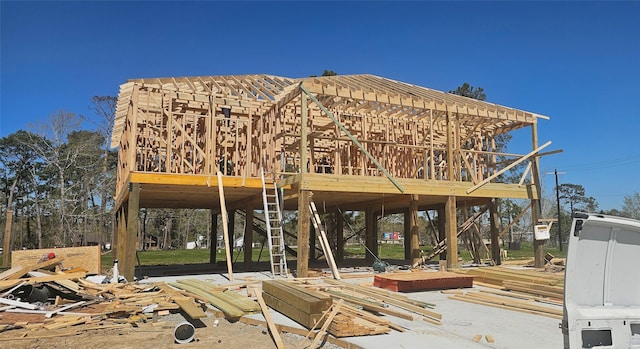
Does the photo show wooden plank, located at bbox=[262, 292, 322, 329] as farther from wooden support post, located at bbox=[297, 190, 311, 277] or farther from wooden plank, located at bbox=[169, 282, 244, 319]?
wooden support post, located at bbox=[297, 190, 311, 277]

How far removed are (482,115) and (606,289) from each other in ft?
39.0

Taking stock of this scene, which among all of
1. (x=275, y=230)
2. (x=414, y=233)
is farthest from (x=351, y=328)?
(x=414, y=233)

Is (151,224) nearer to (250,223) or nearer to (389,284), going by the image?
(250,223)

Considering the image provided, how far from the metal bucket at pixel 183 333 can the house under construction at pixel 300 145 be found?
5.91 metres

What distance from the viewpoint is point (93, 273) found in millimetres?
12273

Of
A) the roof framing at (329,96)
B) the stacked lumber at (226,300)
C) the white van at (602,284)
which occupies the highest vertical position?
the roof framing at (329,96)

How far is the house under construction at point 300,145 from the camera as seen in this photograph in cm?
1231

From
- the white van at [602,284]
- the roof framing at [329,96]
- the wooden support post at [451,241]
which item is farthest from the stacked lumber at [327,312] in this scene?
the wooden support post at [451,241]

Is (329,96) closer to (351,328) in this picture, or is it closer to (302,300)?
(302,300)

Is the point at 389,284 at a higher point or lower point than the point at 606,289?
lower

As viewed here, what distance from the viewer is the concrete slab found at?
5.19 m

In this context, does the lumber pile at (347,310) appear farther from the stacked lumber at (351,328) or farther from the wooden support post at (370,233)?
the wooden support post at (370,233)

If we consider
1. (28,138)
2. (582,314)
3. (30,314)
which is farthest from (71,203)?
(582,314)

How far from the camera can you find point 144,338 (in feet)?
19.6
